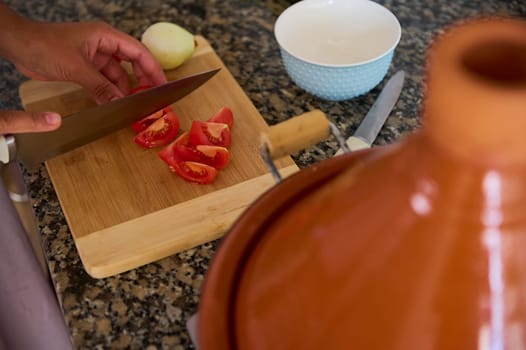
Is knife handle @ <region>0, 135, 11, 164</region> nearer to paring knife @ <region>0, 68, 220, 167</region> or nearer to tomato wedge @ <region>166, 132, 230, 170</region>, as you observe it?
paring knife @ <region>0, 68, 220, 167</region>

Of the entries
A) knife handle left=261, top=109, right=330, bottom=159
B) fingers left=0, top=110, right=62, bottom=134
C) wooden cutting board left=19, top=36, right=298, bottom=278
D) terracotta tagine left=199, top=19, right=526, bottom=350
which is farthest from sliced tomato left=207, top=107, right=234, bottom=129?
terracotta tagine left=199, top=19, right=526, bottom=350

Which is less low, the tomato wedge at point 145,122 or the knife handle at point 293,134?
the knife handle at point 293,134

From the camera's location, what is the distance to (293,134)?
60 cm

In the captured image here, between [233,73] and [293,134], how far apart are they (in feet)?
1.67

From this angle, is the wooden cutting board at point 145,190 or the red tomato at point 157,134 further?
the red tomato at point 157,134

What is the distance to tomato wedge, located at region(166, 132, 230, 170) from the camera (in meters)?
→ 0.88

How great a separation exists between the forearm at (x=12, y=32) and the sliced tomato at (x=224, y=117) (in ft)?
1.03

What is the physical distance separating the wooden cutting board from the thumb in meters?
0.05

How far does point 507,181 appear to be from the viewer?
0.34m

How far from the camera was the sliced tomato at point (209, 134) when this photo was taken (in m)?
0.91

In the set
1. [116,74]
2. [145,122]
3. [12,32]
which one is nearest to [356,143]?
[145,122]

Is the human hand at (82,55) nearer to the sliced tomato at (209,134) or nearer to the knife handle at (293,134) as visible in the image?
the sliced tomato at (209,134)

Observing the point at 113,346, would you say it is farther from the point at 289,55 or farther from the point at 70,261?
the point at 289,55

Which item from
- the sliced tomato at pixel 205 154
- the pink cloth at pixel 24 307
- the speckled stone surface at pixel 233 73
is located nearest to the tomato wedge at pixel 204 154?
the sliced tomato at pixel 205 154
